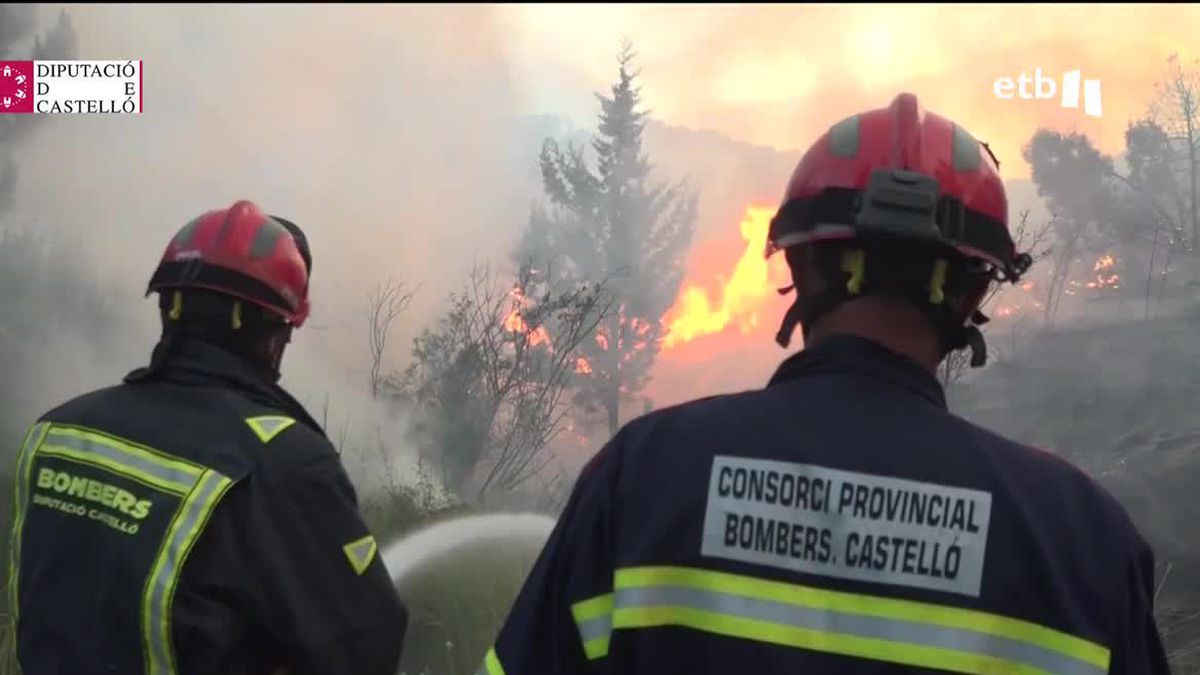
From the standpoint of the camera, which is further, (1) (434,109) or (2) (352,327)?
(1) (434,109)

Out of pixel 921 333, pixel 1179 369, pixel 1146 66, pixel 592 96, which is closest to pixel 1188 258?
pixel 1179 369

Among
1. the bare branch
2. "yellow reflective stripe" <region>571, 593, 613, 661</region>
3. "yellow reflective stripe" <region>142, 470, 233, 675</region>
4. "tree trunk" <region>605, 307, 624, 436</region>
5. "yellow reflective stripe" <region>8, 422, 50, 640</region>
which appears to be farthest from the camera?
the bare branch

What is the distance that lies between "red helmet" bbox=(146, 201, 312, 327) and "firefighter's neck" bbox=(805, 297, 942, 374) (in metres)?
1.62

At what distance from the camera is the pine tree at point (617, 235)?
625cm

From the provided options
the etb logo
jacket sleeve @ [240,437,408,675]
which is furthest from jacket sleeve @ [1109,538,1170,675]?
the etb logo

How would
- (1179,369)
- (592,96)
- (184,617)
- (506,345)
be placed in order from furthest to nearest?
(592,96) → (506,345) → (1179,369) → (184,617)

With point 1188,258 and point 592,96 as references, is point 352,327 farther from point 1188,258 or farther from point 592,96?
point 1188,258

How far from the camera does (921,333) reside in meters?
1.60

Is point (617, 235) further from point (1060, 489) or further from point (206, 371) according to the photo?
point (1060, 489)

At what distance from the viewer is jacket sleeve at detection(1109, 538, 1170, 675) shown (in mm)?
1415

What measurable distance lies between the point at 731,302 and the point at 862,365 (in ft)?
19.3

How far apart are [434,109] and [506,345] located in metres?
3.59

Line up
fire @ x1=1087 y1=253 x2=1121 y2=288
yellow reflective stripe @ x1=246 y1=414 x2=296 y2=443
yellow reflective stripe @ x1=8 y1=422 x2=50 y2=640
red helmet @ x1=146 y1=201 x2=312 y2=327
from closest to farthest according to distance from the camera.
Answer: yellow reflective stripe @ x1=246 y1=414 x2=296 y2=443
yellow reflective stripe @ x1=8 y1=422 x2=50 y2=640
red helmet @ x1=146 y1=201 x2=312 y2=327
fire @ x1=1087 y1=253 x2=1121 y2=288

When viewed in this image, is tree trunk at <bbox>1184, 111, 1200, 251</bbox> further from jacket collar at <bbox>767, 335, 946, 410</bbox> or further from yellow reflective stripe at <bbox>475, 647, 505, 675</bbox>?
yellow reflective stripe at <bbox>475, 647, 505, 675</bbox>
